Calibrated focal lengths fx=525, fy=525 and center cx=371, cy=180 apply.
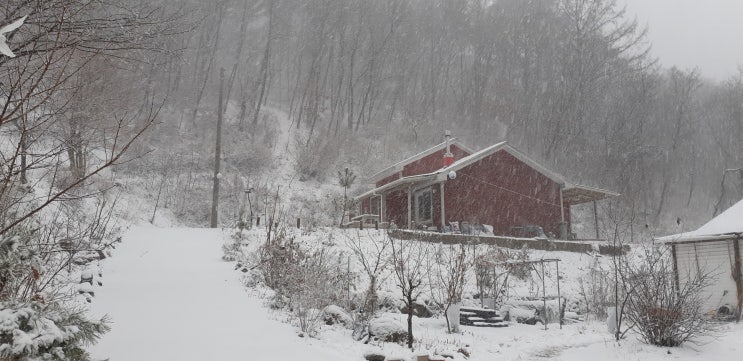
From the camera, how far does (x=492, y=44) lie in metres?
41.0

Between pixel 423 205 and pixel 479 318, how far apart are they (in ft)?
40.8

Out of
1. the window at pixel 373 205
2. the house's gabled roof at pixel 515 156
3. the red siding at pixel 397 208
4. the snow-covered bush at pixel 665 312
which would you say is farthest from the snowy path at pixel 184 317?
the window at pixel 373 205

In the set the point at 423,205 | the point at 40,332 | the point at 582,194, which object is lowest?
the point at 40,332

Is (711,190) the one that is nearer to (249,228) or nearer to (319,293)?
(249,228)

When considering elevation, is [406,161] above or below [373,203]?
above

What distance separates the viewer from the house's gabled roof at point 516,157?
860 inches

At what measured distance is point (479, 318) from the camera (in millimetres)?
11594

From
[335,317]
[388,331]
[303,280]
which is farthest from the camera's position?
[303,280]

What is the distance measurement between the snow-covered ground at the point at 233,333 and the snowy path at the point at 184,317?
0.04 feet

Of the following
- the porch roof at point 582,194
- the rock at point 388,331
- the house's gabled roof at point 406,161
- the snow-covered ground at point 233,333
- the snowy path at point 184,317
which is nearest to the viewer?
the snowy path at point 184,317

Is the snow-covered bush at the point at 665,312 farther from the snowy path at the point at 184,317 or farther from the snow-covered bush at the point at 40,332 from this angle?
the snow-covered bush at the point at 40,332

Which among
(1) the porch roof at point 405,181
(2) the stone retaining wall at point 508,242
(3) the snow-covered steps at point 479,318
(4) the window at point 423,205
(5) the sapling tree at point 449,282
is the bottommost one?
(3) the snow-covered steps at point 479,318

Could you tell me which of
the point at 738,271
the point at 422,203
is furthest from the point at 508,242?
the point at 738,271

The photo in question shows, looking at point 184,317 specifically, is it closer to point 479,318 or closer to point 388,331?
point 388,331
